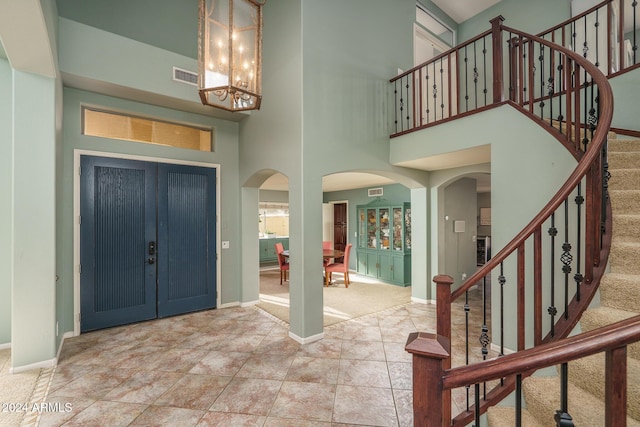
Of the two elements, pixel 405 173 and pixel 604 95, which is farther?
pixel 405 173

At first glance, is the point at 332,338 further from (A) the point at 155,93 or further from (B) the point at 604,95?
(A) the point at 155,93

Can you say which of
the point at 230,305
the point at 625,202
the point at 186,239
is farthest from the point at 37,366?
the point at 625,202

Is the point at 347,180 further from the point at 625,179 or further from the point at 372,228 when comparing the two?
the point at 625,179

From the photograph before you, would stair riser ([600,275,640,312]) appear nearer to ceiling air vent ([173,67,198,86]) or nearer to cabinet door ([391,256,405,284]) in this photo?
cabinet door ([391,256,405,284])

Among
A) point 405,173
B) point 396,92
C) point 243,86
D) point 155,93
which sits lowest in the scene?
point 405,173

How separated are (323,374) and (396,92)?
4.09m

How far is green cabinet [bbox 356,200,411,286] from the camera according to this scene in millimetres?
6605

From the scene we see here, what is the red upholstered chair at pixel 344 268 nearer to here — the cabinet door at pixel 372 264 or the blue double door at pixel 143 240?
the cabinet door at pixel 372 264

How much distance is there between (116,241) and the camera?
4.07m

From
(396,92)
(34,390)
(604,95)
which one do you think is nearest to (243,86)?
(604,95)

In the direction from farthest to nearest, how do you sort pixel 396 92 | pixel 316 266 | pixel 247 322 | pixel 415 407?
pixel 396 92
pixel 247 322
pixel 316 266
pixel 415 407

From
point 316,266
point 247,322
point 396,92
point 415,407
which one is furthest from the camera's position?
point 396,92

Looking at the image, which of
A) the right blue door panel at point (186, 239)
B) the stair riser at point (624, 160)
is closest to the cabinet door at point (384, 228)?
the right blue door panel at point (186, 239)

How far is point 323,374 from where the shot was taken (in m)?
2.88
